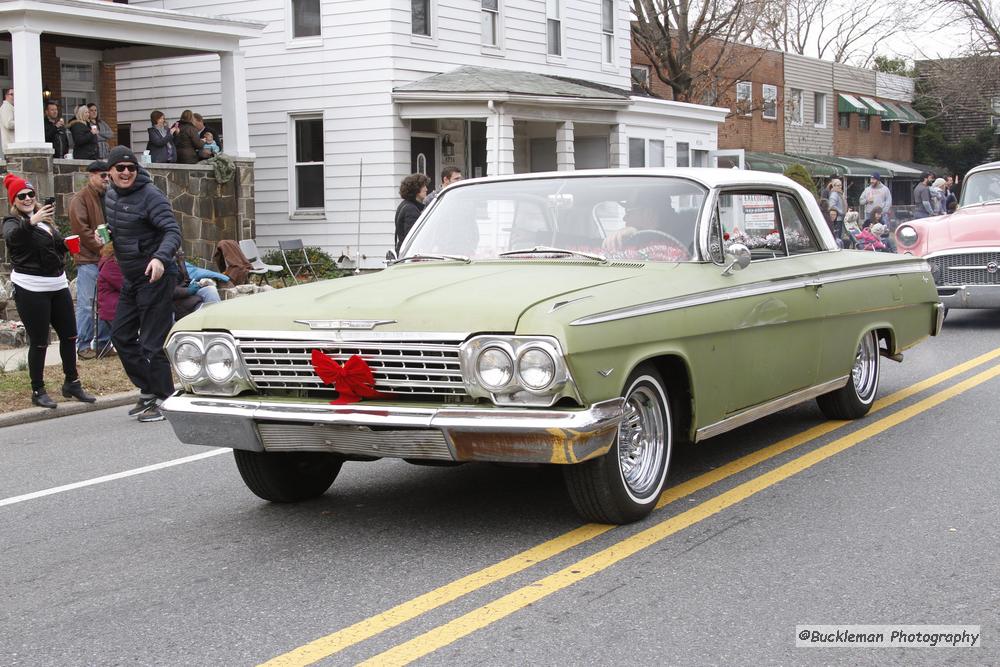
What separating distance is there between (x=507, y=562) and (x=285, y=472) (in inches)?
61.3

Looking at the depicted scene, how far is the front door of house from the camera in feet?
78.7

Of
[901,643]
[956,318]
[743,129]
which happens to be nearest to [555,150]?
[956,318]

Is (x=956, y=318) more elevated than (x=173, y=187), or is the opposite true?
(x=173, y=187)

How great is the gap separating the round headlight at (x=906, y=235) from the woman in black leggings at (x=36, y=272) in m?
8.68

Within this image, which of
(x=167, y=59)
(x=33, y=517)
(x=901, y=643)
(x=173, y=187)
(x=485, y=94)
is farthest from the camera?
(x=167, y=59)

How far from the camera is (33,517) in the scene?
6367mm

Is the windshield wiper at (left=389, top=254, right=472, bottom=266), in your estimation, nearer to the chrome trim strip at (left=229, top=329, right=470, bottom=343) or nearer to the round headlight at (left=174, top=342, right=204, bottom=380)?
the chrome trim strip at (left=229, top=329, right=470, bottom=343)

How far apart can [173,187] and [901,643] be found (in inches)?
677

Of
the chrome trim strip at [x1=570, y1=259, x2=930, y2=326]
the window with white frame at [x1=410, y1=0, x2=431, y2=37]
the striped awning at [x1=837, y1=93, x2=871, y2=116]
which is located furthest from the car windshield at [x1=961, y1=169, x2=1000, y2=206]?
the striped awning at [x1=837, y1=93, x2=871, y2=116]

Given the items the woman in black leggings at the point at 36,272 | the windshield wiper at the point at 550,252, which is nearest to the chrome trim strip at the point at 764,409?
the windshield wiper at the point at 550,252

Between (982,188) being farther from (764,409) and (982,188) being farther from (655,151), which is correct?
(655,151)

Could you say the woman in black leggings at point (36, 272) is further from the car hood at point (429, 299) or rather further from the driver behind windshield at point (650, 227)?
the driver behind windshield at point (650, 227)

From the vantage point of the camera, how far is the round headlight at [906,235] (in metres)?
13.8

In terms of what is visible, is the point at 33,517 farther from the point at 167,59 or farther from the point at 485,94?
the point at 167,59
